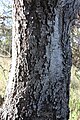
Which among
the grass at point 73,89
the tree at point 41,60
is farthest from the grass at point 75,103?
the tree at point 41,60

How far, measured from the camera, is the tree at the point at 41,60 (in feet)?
6.45

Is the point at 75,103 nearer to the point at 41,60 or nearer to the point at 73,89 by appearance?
the point at 73,89

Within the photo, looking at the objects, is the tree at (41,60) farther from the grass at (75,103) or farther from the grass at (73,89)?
the grass at (75,103)

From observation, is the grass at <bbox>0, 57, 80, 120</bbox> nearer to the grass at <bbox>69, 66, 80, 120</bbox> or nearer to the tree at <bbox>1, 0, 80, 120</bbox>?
the grass at <bbox>69, 66, 80, 120</bbox>

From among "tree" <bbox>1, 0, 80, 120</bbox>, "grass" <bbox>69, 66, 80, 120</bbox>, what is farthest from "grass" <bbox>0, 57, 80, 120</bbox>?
"tree" <bbox>1, 0, 80, 120</bbox>

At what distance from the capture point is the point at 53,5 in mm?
1943

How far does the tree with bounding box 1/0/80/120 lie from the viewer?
6.45ft

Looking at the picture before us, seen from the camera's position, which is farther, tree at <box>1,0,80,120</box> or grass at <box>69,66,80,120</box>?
grass at <box>69,66,80,120</box>

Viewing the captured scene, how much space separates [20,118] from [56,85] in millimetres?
309

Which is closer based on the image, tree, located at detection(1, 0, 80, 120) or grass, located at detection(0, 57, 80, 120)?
tree, located at detection(1, 0, 80, 120)

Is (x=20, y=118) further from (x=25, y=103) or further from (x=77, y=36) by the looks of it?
(x=77, y=36)

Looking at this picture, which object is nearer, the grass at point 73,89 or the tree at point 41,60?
the tree at point 41,60

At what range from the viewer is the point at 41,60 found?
1995 millimetres

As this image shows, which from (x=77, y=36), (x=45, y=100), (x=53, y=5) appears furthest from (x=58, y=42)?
(x=77, y=36)
